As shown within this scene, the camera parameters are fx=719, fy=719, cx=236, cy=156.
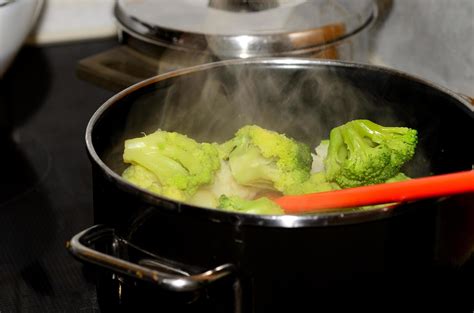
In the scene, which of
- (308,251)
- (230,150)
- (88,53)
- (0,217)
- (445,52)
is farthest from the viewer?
(88,53)

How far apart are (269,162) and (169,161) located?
118mm

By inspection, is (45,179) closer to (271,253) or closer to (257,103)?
(257,103)

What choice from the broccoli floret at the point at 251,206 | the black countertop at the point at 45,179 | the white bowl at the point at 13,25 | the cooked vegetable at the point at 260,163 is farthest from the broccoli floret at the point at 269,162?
the white bowl at the point at 13,25

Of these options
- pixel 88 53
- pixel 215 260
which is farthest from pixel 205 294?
pixel 88 53

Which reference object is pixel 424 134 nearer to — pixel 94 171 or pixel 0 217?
pixel 94 171

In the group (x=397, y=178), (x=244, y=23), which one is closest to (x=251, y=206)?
(x=397, y=178)

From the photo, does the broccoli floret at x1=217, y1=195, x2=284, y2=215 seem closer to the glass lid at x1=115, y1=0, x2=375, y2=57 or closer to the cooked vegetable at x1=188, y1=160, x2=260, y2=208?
the cooked vegetable at x1=188, y1=160, x2=260, y2=208

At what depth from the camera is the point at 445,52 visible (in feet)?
4.16

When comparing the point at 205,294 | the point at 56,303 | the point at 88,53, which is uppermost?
the point at 205,294

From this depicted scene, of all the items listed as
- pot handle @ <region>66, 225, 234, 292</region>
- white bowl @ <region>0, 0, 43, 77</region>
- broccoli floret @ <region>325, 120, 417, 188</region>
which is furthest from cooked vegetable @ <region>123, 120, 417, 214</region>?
white bowl @ <region>0, 0, 43, 77</region>

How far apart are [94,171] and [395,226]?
29 cm

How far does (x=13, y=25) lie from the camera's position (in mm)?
1162

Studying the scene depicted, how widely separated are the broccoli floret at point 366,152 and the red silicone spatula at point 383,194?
8cm

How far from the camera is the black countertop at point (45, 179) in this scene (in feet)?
3.23
